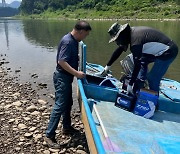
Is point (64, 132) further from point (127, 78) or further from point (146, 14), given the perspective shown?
point (146, 14)

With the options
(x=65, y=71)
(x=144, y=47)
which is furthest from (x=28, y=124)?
(x=144, y=47)

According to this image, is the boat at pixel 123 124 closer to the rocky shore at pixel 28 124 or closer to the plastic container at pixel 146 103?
the plastic container at pixel 146 103

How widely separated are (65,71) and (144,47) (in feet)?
5.47

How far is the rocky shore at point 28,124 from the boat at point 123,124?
0.68m

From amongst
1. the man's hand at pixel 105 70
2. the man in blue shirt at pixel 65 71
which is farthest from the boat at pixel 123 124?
the man's hand at pixel 105 70

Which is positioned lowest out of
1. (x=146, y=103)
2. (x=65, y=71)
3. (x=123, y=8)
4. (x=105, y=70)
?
(x=146, y=103)

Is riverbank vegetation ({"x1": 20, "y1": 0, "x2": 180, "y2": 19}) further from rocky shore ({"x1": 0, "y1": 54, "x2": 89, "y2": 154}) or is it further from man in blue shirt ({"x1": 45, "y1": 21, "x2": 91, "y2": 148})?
man in blue shirt ({"x1": 45, "y1": 21, "x2": 91, "y2": 148})

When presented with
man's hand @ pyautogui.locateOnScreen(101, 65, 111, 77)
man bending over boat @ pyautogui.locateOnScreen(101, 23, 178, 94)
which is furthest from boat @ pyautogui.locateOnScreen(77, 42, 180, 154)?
man bending over boat @ pyautogui.locateOnScreen(101, 23, 178, 94)

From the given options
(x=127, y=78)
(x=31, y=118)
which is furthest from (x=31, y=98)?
(x=127, y=78)

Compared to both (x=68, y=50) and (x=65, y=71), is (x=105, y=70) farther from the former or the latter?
(x=68, y=50)

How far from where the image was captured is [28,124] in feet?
21.6

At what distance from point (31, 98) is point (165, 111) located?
4540 millimetres

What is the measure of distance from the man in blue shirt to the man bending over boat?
846mm

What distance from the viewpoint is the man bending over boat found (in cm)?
543
